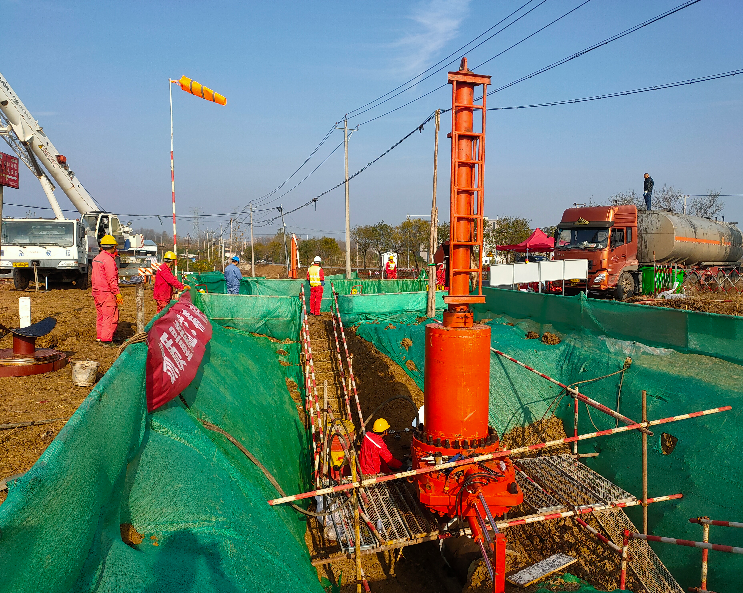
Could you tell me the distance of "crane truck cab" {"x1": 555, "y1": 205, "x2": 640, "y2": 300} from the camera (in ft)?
55.8

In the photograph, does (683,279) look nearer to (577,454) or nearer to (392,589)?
(577,454)

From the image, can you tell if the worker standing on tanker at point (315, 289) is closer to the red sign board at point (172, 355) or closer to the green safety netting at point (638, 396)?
the green safety netting at point (638, 396)

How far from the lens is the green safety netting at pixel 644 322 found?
23.4ft

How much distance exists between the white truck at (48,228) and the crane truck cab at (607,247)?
59.2ft

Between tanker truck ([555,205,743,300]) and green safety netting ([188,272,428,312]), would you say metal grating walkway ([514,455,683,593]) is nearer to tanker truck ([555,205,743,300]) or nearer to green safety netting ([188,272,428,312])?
tanker truck ([555,205,743,300])

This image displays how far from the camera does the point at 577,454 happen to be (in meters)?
8.12

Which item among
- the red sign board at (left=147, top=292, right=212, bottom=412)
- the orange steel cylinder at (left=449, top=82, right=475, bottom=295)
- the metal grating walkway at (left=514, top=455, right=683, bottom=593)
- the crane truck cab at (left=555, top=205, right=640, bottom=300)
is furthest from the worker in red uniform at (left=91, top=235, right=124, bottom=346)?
the crane truck cab at (left=555, top=205, right=640, bottom=300)

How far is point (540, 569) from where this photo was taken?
19.2 feet

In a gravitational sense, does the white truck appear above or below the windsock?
below

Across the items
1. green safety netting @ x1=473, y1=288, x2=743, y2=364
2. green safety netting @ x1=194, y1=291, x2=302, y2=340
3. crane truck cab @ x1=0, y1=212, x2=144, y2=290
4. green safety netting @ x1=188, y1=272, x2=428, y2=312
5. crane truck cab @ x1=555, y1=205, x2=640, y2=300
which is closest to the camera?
green safety netting @ x1=473, y1=288, x2=743, y2=364

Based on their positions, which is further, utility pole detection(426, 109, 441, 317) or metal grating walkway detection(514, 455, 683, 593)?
utility pole detection(426, 109, 441, 317)

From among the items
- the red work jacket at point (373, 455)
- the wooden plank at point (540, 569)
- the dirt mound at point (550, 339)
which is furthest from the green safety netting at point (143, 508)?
the dirt mound at point (550, 339)

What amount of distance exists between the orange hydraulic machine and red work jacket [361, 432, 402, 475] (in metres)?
1.23

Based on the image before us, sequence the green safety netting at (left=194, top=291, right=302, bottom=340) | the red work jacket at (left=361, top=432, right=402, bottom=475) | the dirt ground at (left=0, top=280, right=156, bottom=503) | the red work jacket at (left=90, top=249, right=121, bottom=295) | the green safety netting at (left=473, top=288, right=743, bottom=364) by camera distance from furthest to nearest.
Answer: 1. the green safety netting at (left=194, top=291, right=302, bottom=340)
2. the red work jacket at (left=90, top=249, right=121, bottom=295)
3. the green safety netting at (left=473, top=288, right=743, bottom=364)
4. the red work jacket at (left=361, top=432, right=402, bottom=475)
5. the dirt ground at (left=0, top=280, right=156, bottom=503)
